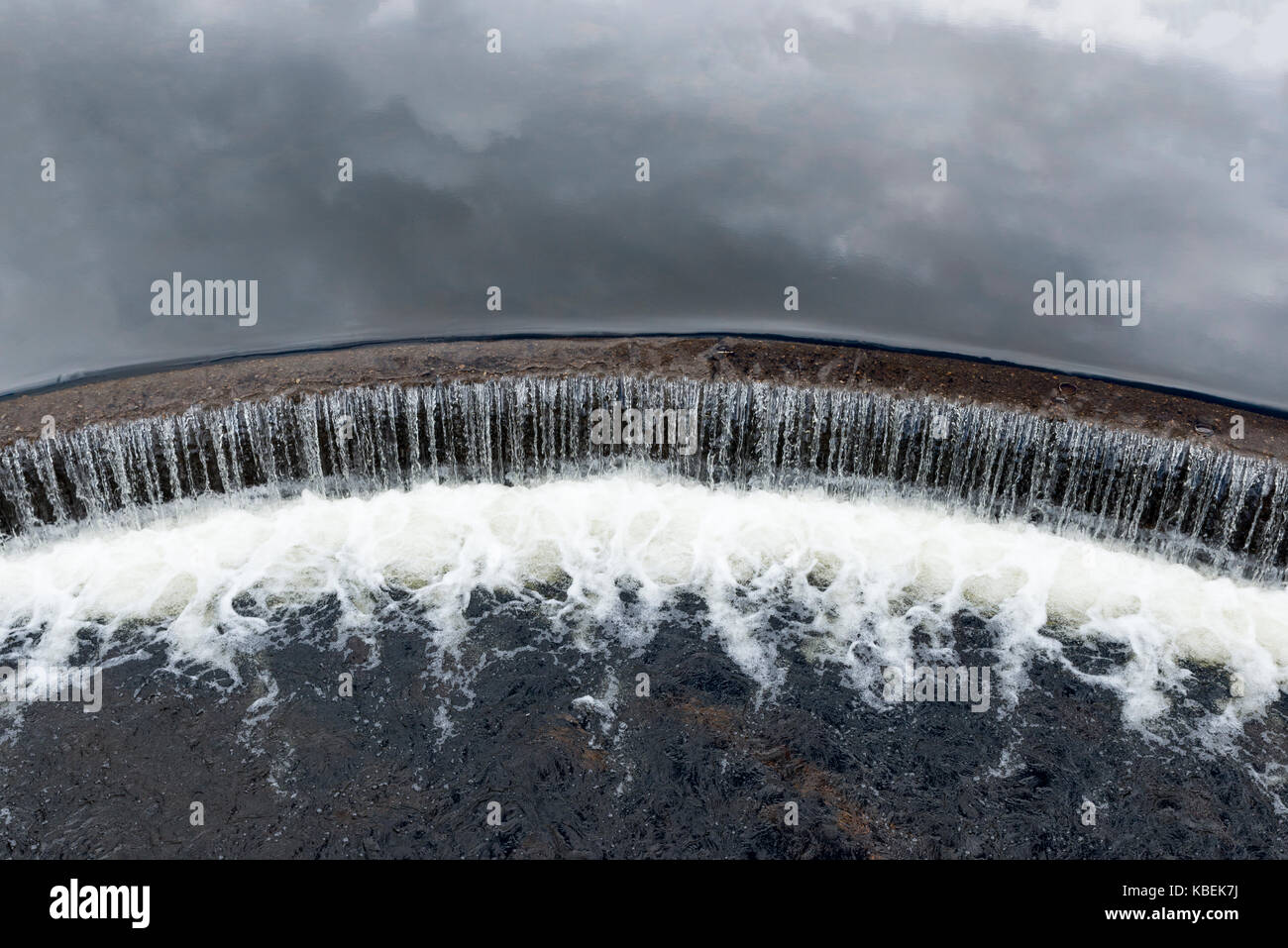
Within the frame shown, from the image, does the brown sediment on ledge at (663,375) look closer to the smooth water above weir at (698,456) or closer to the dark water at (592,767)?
the smooth water above weir at (698,456)

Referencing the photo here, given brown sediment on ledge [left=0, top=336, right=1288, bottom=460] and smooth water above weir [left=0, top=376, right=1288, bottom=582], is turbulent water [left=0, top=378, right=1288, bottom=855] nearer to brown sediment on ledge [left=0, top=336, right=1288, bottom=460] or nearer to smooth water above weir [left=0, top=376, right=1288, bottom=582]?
smooth water above weir [left=0, top=376, right=1288, bottom=582]

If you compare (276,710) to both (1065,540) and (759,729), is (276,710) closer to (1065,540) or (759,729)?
(759,729)

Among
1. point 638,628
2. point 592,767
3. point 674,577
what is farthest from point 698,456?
point 592,767

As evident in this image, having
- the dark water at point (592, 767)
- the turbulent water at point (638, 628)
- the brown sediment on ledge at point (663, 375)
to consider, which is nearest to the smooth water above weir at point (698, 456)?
the turbulent water at point (638, 628)

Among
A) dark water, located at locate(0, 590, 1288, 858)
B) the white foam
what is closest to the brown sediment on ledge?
the white foam

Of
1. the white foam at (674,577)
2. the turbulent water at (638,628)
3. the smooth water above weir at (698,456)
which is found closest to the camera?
the turbulent water at (638,628)

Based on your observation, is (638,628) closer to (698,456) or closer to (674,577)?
(674,577)
